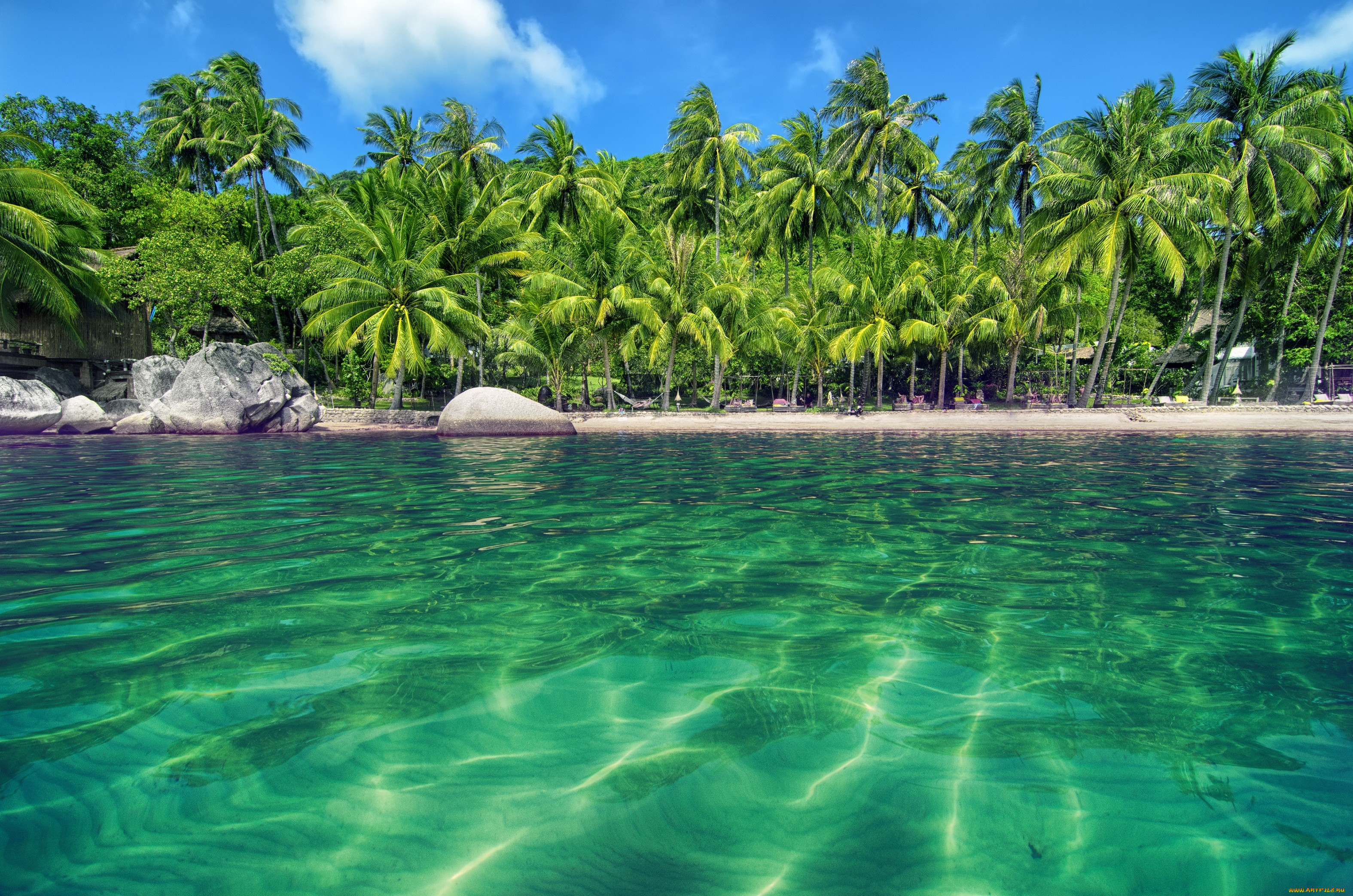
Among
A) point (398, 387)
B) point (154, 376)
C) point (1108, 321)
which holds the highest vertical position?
point (1108, 321)

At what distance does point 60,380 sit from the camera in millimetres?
20203

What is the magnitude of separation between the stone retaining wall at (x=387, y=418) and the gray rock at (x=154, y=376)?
13.9 ft

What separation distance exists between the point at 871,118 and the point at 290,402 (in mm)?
25765

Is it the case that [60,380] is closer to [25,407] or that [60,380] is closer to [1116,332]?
[25,407]

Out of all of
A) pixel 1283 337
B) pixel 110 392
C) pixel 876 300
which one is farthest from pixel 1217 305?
pixel 110 392

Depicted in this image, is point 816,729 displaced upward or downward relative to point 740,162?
downward

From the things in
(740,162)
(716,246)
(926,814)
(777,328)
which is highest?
(740,162)

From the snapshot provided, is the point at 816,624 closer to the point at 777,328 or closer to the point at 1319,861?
the point at 1319,861

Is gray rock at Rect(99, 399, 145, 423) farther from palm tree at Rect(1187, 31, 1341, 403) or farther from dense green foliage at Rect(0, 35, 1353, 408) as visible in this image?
palm tree at Rect(1187, 31, 1341, 403)

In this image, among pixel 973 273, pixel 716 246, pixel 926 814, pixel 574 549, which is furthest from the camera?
pixel 716 246

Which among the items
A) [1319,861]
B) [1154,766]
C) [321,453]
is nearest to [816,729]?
[1154,766]

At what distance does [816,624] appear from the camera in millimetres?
3297

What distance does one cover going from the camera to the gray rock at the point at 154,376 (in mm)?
19125

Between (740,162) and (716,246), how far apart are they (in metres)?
4.39
